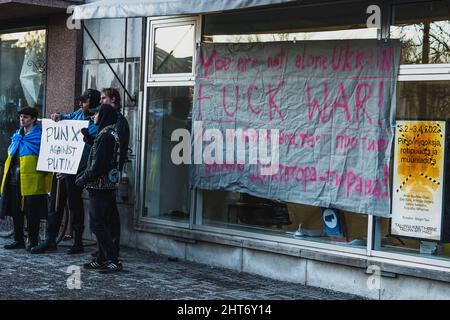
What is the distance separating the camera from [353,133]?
7938 millimetres

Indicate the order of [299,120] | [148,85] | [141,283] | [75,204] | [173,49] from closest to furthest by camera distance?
[141,283], [299,120], [75,204], [173,49], [148,85]

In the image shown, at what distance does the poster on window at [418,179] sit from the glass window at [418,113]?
57 mm

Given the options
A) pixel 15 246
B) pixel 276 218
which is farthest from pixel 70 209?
pixel 276 218

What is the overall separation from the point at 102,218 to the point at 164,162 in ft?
6.72

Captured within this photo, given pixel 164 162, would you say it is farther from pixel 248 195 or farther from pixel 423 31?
pixel 423 31

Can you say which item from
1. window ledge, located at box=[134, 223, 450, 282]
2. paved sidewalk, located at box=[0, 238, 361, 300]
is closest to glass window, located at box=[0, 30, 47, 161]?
window ledge, located at box=[134, 223, 450, 282]

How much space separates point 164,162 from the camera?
10430mm

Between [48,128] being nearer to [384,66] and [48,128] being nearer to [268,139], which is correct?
[268,139]

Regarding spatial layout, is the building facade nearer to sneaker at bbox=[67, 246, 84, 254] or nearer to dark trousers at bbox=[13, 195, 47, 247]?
sneaker at bbox=[67, 246, 84, 254]

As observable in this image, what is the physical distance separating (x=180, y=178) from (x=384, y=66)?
11.4 feet

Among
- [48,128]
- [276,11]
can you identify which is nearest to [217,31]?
[276,11]

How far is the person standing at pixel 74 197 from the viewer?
31.8 feet

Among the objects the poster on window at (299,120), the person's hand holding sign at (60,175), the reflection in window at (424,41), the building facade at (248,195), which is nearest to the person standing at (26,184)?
the person's hand holding sign at (60,175)

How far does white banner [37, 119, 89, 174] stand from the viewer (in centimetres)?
966
